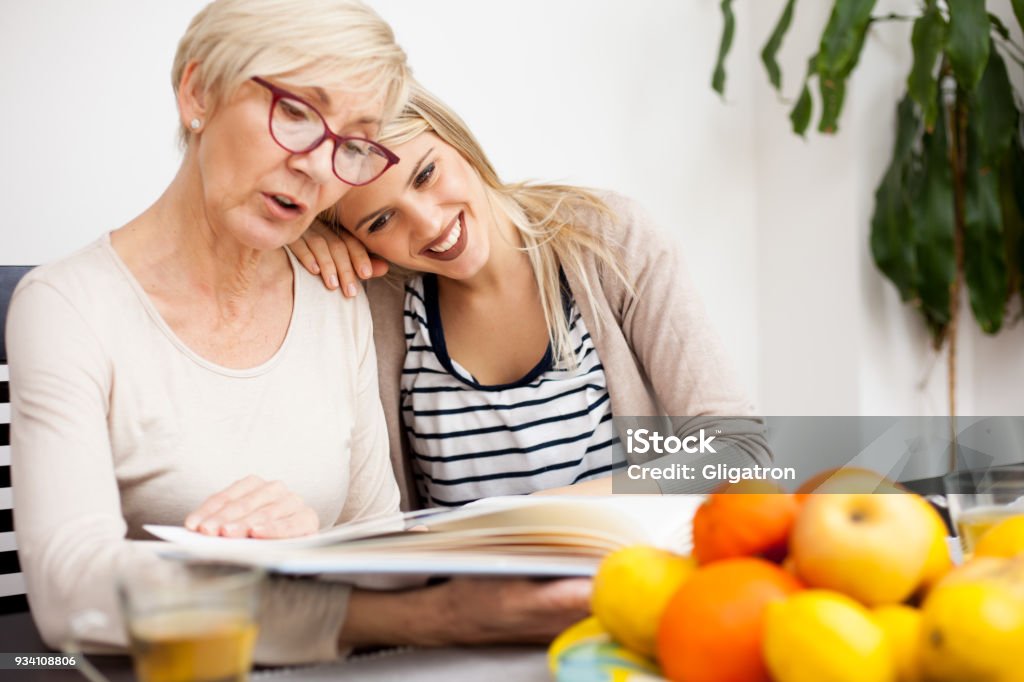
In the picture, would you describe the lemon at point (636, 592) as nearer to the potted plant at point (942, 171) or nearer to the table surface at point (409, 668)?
the table surface at point (409, 668)

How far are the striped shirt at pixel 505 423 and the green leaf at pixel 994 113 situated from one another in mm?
1514

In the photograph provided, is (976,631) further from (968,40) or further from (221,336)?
(968,40)

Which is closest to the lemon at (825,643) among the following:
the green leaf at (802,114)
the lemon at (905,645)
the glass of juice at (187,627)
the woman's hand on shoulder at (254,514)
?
the lemon at (905,645)

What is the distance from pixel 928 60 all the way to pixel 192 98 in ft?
6.25

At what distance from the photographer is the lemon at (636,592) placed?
0.55 meters

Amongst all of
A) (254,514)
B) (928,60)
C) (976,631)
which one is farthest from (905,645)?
(928,60)

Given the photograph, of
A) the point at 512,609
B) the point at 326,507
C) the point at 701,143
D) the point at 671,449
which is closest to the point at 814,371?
the point at 701,143

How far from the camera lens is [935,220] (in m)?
2.53

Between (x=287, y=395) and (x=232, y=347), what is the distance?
0.31ft

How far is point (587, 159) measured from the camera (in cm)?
268

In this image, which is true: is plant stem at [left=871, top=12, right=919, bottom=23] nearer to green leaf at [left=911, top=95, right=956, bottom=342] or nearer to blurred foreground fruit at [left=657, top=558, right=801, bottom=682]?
green leaf at [left=911, top=95, right=956, bottom=342]

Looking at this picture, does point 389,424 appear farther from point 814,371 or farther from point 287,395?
point 814,371

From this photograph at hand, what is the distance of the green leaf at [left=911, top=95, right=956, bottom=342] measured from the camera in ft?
8.29

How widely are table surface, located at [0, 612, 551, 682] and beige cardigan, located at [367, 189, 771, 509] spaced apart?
0.76 m
